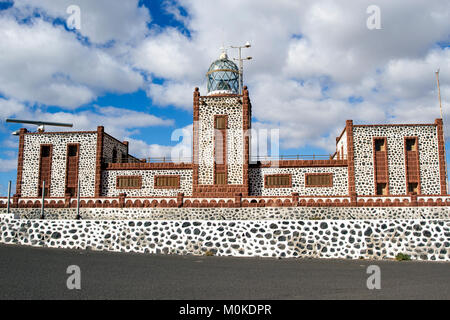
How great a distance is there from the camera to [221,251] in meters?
11.1

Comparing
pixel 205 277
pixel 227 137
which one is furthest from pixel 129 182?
pixel 205 277

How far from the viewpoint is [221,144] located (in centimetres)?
2375

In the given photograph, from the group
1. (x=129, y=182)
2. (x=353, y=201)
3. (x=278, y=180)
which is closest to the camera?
(x=353, y=201)

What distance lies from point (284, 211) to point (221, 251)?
33.1ft

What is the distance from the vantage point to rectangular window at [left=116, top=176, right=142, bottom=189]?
24766 millimetres

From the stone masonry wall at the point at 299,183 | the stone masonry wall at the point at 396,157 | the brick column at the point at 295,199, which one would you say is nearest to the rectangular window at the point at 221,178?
the stone masonry wall at the point at 299,183

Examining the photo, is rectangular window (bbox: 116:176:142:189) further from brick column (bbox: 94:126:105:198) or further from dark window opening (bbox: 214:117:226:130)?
dark window opening (bbox: 214:117:226:130)

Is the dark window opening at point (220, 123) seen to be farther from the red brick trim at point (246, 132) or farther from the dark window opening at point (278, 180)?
the dark window opening at point (278, 180)

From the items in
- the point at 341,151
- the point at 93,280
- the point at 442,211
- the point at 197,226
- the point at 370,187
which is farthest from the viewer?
the point at 341,151

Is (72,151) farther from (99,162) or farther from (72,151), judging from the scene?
(99,162)

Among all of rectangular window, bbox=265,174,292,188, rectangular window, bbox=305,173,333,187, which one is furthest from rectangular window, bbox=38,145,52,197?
rectangular window, bbox=305,173,333,187

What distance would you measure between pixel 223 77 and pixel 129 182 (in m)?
8.92

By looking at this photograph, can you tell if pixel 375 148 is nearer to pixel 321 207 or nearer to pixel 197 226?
pixel 321 207
